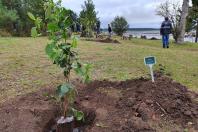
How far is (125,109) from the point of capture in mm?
5840

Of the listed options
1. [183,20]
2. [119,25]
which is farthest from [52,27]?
[119,25]

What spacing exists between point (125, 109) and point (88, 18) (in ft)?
65.6

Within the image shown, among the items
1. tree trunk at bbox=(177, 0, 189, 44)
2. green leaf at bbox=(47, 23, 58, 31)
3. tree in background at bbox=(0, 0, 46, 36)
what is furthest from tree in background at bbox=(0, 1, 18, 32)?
green leaf at bbox=(47, 23, 58, 31)

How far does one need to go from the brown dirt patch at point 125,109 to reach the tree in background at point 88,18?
18.6 m

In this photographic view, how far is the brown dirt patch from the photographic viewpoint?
5.45 metres

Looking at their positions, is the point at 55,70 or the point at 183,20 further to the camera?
the point at 183,20

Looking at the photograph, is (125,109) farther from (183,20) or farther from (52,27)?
(183,20)

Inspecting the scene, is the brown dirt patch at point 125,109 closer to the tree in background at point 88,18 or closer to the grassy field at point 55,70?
the grassy field at point 55,70

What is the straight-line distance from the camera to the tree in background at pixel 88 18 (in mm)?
25156

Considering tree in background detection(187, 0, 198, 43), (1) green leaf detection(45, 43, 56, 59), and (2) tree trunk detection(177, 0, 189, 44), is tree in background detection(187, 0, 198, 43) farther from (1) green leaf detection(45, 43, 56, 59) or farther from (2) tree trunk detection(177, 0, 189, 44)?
(1) green leaf detection(45, 43, 56, 59)

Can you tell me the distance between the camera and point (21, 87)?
7418 mm

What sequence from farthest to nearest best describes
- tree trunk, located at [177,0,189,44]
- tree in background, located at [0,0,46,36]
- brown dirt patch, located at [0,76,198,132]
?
tree in background, located at [0,0,46,36]
tree trunk, located at [177,0,189,44]
brown dirt patch, located at [0,76,198,132]

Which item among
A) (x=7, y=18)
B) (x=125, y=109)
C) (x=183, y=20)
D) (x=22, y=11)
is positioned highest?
(x=22, y=11)

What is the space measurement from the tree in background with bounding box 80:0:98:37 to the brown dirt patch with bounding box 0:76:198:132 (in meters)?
18.6
